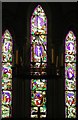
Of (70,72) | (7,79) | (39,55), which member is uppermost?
(39,55)

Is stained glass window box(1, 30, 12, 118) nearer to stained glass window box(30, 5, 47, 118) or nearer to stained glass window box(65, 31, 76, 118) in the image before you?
stained glass window box(30, 5, 47, 118)

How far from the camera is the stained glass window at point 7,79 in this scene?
9641 millimetres

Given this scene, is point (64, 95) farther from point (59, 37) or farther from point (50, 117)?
point (59, 37)

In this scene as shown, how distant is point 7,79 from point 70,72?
2001 mm

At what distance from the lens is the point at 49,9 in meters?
9.73

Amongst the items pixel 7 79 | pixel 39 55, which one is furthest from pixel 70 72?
pixel 7 79

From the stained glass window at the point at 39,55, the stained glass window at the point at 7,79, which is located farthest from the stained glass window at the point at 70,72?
the stained glass window at the point at 7,79

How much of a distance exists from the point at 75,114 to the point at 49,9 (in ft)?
11.1

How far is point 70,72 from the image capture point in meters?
9.82

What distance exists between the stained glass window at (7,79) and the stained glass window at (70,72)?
5.82 feet

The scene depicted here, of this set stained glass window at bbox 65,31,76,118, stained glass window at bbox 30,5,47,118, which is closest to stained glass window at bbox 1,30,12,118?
stained glass window at bbox 30,5,47,118

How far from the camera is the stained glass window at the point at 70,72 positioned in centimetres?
970

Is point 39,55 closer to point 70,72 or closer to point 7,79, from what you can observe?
point 70,72

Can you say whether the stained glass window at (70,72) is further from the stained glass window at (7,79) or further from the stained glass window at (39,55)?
the stained glass window at (7,79)
